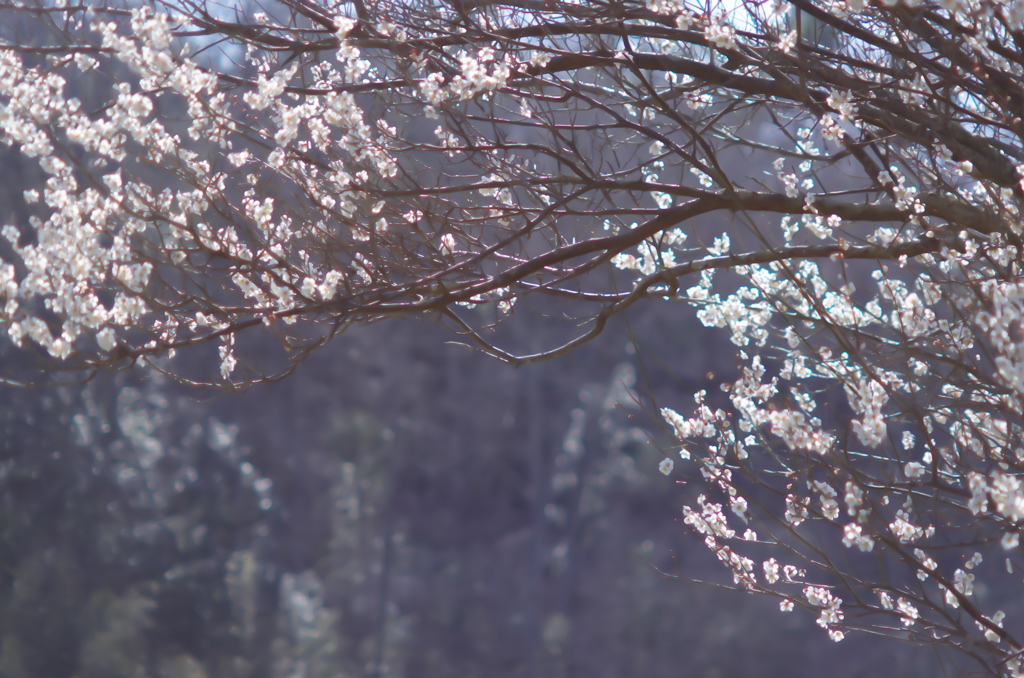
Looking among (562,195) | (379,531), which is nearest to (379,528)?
(379,531)

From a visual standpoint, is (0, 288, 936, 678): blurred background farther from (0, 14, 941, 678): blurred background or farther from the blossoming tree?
the blossoming tree

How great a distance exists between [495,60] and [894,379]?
6.08ft

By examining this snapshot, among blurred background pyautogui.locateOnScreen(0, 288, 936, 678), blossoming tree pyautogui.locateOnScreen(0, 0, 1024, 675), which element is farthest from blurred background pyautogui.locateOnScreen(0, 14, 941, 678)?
blossoming tree pyautogui.locateOnScreen(0, 0, 1024, 675)

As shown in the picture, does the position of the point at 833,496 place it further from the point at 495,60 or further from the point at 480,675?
the point at 480,675

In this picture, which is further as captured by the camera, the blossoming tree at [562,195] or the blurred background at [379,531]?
the blurred background at [379,531]

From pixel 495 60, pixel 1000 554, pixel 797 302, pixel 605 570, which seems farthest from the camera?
pixel 605 570

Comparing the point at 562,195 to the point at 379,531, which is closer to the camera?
the point at 562,195

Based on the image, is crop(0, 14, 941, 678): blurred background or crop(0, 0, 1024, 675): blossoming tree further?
crop(0, 14, 941, 678): blurred background

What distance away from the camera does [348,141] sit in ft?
8.11

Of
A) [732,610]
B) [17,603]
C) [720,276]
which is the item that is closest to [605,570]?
[732,610]

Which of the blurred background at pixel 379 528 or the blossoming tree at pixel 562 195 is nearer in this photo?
the blossoming tree at pixel 562 195

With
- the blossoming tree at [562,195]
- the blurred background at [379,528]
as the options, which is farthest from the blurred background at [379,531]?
the blossoming tree at [562,195]

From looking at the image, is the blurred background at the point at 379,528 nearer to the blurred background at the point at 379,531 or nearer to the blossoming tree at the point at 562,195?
the blurred background at the point at 379,531

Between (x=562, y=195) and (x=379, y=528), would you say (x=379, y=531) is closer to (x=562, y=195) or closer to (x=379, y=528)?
(x=379, y=528)
